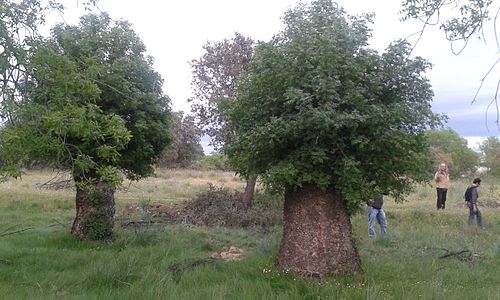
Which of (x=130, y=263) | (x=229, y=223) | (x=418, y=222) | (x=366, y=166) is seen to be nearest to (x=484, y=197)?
(x=418, y=222)

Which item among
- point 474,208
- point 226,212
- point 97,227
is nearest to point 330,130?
point 97,227

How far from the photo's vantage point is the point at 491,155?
200 ft

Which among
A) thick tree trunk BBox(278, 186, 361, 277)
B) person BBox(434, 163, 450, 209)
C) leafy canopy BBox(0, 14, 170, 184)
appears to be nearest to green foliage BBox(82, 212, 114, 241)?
leafy canopy BBox(0, 14, 170, 184)

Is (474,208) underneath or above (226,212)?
above

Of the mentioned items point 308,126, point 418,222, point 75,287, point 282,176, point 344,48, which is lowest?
point 75,287

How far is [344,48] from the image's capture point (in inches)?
297

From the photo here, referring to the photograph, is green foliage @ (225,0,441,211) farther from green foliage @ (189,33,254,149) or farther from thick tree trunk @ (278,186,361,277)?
green foliage @ (189,33,254,149)

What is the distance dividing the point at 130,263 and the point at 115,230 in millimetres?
4449

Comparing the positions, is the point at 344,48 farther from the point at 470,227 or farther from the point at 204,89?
the point at 204,89

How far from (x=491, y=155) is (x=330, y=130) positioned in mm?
61543

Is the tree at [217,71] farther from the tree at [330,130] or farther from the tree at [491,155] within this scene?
the tree at [491,155]

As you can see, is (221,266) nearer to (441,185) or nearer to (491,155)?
(441,185)

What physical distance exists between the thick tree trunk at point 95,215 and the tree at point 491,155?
51.2 m

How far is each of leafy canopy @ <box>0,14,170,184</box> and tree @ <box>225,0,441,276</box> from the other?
2226 millimetres
